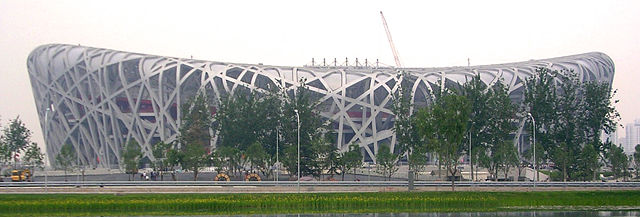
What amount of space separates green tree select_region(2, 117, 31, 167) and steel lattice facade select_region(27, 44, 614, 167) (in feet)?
45.1

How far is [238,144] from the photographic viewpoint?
90.4 m

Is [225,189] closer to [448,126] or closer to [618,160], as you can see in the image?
[448,126]

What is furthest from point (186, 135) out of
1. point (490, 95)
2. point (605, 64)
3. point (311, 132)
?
point (605, 64)

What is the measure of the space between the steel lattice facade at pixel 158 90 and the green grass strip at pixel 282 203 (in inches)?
2244

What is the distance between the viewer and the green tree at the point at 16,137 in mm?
100312

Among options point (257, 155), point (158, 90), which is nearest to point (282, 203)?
point (257, 155)

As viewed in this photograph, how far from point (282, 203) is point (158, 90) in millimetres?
67281

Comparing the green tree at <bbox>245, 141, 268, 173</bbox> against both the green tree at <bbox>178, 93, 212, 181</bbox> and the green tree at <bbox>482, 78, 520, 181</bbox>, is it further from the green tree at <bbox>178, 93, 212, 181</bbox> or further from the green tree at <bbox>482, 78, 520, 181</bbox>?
the green tree at <bbox>482, 78, 520, 181</bbox>

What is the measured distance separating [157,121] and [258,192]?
57.1 m

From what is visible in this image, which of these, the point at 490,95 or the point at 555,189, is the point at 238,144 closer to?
the point at 490,95

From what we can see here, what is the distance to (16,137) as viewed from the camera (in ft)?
331

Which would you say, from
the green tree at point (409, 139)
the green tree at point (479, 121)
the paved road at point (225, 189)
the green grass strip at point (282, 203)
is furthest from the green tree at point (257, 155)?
Result: the green grass strip at point (282, 203)

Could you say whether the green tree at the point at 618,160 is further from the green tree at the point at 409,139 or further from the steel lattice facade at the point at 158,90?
the steel lattice facade at the point at 158,90

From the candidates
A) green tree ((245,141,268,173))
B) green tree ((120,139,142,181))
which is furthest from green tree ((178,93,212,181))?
green tree ((245,141,268,173))
